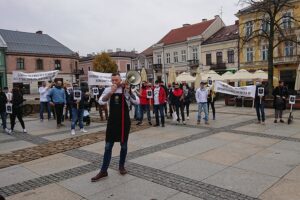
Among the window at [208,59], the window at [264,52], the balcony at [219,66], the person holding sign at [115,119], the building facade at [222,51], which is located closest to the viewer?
the person holding sign at [115,119]

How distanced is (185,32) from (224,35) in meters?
8.49

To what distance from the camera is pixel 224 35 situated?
155 ft

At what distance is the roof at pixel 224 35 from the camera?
45112mm

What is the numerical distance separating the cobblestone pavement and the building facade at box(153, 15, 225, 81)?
133 feet

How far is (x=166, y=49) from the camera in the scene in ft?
180

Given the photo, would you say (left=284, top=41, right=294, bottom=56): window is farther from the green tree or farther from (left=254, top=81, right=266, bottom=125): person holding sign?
the green tree

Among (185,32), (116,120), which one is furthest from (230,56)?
(116,120)

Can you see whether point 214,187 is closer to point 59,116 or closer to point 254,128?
point 254,128

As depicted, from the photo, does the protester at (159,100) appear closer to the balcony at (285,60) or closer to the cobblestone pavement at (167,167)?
the cobblestone pavement at (167,167)

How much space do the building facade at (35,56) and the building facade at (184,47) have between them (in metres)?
16.3

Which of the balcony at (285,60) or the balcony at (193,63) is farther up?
the balcony at (193,63)

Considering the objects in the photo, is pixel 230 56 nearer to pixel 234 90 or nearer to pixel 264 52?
pixel 264 52

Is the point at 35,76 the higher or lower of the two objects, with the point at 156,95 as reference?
higher

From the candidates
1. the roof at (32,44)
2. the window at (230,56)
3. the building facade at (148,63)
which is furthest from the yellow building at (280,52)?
the roof at (32,44)
